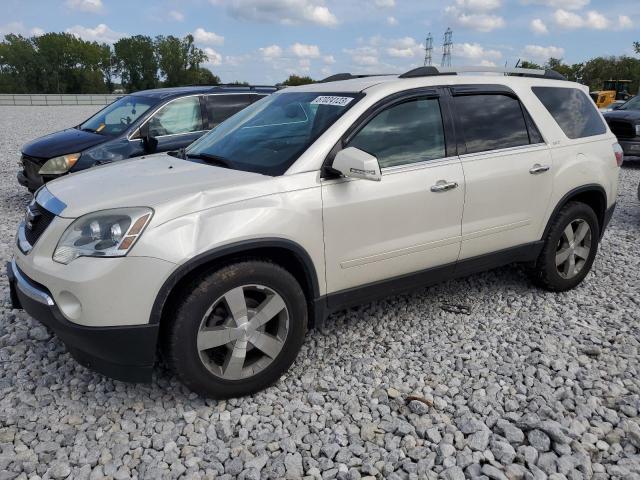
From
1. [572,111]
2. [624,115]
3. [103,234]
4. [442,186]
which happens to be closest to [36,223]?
[103,234]

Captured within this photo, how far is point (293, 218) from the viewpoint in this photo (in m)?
3.07

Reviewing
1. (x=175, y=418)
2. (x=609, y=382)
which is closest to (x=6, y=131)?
(x=175, y=418)

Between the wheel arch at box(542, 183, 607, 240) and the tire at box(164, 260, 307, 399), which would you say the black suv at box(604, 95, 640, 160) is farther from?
the tire at box(164, 260, 307, 399)

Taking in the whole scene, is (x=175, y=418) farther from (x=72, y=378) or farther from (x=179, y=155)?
(x=179, y=155)

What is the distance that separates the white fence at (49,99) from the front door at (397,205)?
45231 millimetres

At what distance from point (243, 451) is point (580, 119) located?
3.77 m

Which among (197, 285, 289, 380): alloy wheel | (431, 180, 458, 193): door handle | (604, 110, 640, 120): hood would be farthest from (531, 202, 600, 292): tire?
(604, 110, 640, 120): hood

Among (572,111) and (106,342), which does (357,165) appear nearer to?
(106,342)

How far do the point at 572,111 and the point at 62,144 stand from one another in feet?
20.1

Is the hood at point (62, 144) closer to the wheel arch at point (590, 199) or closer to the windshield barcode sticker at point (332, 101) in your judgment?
the windshield barcode sticker at point (332, 101)

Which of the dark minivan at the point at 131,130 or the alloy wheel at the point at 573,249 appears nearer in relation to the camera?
the alloy wheel at the point at 573,249

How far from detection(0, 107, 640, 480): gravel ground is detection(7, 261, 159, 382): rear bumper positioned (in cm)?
36

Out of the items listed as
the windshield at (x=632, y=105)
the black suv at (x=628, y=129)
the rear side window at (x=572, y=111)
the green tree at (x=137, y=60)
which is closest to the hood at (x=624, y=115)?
the black suv at (x=628, y=129)

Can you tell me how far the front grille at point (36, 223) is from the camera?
302 cm
